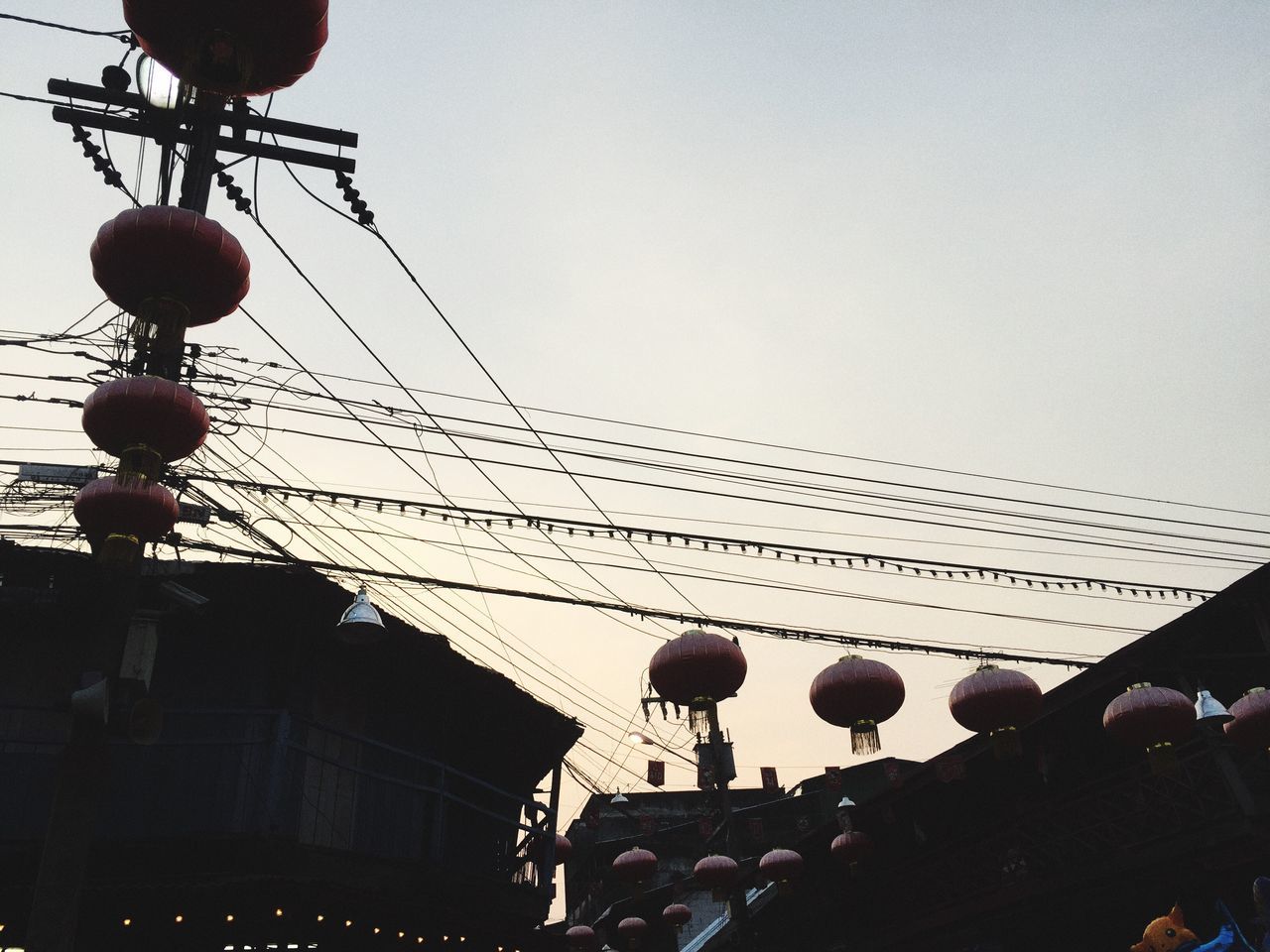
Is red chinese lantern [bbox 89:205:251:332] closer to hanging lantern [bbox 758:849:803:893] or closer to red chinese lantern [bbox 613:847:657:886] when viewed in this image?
red chinese lantern [bbox 613:847:657:886]

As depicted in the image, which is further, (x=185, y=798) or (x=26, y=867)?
(x=185, y=798)

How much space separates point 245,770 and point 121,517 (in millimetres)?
6616

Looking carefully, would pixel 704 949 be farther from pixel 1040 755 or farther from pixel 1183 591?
pixel 1183 591

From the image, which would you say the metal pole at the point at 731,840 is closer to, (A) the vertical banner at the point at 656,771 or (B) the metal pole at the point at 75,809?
(B) the metal pole at the point at 75,809

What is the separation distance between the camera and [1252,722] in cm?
1189

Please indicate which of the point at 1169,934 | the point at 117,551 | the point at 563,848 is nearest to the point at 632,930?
the point at 563,848

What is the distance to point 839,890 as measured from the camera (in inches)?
887

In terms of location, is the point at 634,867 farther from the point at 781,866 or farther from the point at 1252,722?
the point at 1252,722

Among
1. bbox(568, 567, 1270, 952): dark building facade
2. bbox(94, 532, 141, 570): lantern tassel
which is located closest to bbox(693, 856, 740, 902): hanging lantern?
bbox(568, 567, 1270, 952): dark building facade

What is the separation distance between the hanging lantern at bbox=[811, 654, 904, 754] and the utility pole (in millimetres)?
7593

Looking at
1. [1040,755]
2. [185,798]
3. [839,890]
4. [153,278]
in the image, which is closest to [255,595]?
[185,798]

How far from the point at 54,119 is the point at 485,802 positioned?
13.9 metres

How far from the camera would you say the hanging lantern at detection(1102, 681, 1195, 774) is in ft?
38.2

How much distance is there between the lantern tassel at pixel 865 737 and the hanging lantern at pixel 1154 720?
121 inches
